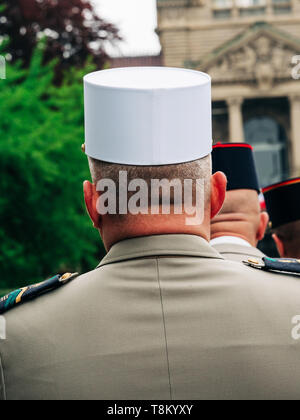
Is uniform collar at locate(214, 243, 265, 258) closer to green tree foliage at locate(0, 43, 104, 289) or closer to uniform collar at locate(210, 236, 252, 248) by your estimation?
uniform collar at locate(210, 236, 252, 248)

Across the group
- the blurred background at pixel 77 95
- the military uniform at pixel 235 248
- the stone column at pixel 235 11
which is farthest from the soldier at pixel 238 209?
the stone column at pixel 235 11

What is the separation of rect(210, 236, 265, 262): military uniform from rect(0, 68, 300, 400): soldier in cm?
78

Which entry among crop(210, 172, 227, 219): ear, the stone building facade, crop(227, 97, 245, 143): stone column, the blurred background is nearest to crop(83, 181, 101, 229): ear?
crop(210, 172, 227, 219): ear

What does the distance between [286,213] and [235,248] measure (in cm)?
68

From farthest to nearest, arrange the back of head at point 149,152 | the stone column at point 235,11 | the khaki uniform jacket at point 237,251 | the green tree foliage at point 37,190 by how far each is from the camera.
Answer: the stone column at point 235,11 < the green tree foliage at point 37,190 < the khaki uniform jacket at point 237,251 < the back of head at point 149,152

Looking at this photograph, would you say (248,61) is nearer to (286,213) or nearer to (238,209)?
(286,213)

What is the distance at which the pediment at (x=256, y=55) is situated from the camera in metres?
28.0

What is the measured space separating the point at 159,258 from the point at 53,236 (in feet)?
29.8

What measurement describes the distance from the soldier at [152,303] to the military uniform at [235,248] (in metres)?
0.78

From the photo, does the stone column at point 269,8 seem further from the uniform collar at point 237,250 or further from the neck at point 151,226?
the neck at point 151,226

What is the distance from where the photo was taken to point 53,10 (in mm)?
16938

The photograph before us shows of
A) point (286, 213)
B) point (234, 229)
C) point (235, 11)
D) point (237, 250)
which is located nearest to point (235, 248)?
point (237, 250)

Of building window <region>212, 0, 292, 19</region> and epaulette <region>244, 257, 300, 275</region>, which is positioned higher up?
epaulette <region>244, 257, 300, 275</region>

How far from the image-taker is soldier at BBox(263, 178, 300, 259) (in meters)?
3.20
